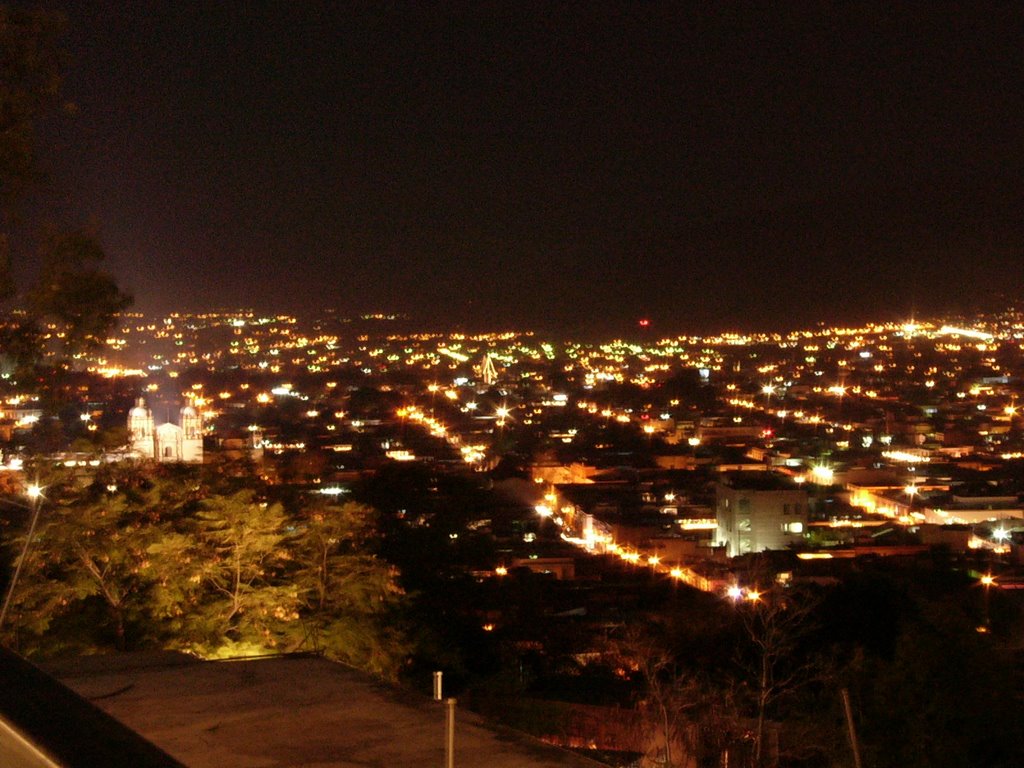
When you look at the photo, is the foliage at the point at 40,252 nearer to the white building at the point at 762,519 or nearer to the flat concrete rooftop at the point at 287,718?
the flat concrete rooftop at the point at 287,718

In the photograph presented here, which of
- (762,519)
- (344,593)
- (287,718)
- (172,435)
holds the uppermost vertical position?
(172,435)

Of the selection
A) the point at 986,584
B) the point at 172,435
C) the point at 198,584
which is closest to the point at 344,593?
the point at 198,584

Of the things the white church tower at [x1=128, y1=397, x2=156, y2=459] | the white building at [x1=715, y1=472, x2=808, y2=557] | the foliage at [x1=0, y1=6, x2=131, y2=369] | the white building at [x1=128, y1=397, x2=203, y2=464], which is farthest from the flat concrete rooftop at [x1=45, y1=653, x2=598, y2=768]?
the white building at [x1=128, y1=397, x2=203, y2=464]

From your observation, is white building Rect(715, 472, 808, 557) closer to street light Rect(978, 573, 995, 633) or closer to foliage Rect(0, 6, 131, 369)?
street light Rect(978, 573, 995, 633)

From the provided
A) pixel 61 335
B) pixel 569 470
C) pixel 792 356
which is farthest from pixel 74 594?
pixel 792 356

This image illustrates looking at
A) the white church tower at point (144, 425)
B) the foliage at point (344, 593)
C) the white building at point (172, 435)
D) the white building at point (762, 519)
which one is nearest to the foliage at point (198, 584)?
the foliage at point (344, 593)

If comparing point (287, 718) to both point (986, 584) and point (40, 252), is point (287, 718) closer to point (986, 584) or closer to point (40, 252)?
point (40, 252)

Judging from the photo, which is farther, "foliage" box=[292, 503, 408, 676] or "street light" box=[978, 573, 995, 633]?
"street light" box=[978, 573, 995, 633]

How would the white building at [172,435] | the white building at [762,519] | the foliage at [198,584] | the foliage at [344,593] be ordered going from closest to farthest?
the foliage at [198,584] → the foliage at [344,593] → the white building at [762,519] → the white building at [172,435]
